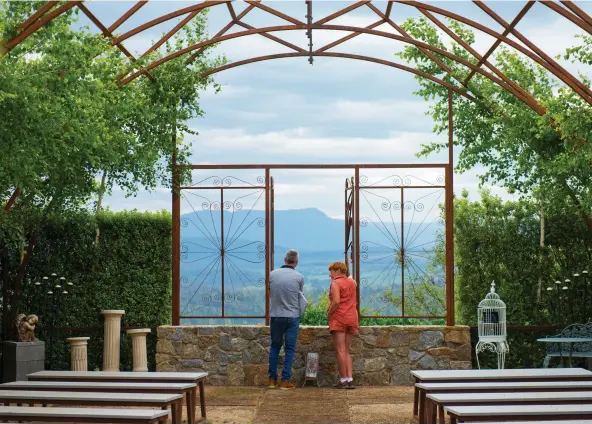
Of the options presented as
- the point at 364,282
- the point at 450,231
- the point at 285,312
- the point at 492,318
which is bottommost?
the point at 492,318

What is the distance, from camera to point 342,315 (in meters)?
12.1

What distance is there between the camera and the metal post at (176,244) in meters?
13.2

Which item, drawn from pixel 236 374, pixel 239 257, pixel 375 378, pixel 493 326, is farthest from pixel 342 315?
pixel 493 326

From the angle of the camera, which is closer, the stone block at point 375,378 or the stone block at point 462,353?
the stone block at point 375,378

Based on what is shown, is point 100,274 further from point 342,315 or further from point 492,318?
point 492,318

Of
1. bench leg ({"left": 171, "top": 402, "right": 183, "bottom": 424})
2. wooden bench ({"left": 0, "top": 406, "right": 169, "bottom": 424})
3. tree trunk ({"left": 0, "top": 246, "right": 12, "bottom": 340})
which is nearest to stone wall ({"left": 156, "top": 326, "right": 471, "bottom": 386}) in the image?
tree trunk ({"left": 0, "top": 246, "right": 12, "bottom": 340})

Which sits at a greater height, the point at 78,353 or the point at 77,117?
the point at 77,117

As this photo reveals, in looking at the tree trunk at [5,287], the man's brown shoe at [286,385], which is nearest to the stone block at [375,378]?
the man's brown shoe at [286,385]

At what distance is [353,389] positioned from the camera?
40.3ft

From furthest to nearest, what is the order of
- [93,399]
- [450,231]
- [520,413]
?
[450,231] → [93,399] → [520,413]

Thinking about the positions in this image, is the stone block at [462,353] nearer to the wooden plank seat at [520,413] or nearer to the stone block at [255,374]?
the stone block at [255,374]

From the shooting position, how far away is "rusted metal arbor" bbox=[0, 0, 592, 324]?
1126cm

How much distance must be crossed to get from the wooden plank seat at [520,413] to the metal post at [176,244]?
22.0 feet

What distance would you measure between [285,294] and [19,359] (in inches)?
129
